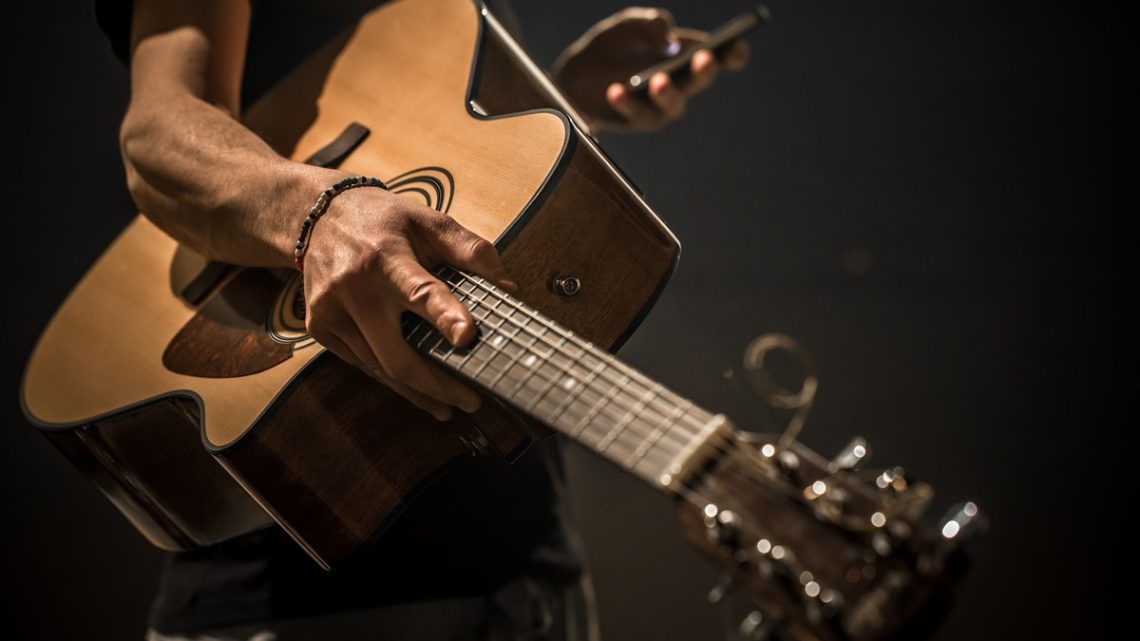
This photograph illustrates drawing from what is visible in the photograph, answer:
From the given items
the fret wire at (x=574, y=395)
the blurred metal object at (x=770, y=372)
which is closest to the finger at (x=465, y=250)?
the fret wire at (x=574, y=395)

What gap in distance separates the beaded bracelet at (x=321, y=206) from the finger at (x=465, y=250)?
0.26ft

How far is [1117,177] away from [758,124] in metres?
0.71

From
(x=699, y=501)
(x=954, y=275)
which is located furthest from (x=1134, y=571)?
(x=699, y=501)

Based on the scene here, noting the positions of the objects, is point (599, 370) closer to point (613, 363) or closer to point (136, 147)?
point (613, 363)

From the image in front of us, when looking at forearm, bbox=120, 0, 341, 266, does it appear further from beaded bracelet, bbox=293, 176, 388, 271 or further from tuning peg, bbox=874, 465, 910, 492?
tuning peg, bbox=874, 465, 910, 492

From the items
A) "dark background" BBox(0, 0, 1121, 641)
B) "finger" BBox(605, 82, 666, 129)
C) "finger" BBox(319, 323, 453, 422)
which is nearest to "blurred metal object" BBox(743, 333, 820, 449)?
"dark background" BBox(0, 0, 1121, 641)

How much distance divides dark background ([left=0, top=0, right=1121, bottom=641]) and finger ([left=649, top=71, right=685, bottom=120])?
1.19 feet

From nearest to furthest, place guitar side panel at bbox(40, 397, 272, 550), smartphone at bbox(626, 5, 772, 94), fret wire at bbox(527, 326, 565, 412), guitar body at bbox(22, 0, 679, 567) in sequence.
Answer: fret wire at bbox(527, 326, 565, 412)
guitar body at bbox(22, 0, 679, 567)
guitar side panel at bbox(40, 397, 272, 550)
smartphone at bbox(626, 5, 772, 94)

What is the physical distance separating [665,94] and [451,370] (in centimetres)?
75

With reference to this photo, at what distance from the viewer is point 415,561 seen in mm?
803

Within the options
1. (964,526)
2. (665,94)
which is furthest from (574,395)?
(665,94)

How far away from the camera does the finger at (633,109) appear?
116cm

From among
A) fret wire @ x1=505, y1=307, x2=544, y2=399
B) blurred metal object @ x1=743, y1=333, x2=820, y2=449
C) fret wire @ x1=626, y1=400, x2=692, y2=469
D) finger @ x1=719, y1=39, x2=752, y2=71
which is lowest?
blurred metal object @ x1=743, y1=333, x2=820, y2=449

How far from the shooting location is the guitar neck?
17.3 inches
